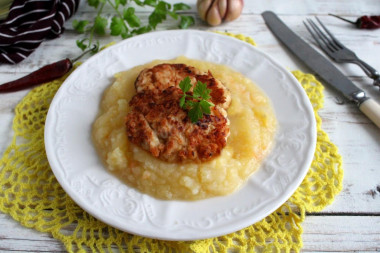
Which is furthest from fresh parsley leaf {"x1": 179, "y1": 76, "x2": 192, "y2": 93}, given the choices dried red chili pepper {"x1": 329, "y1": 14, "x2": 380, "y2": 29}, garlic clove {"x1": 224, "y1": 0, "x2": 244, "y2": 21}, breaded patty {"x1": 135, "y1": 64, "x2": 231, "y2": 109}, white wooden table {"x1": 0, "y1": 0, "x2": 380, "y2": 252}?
dried red chili pepper {"x1": 329, "y1": 14, "x2": 380, "y2": 29}

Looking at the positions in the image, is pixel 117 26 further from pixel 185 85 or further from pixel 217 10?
pixel 185 85

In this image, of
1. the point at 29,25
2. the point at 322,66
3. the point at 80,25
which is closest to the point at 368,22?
the point at 322,66

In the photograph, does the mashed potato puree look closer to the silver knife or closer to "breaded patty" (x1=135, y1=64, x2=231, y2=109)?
"breaded patty" (x1=135, y1=64, x2=231, y2=109)

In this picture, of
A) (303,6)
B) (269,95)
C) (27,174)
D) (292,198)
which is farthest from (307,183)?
(303,6)

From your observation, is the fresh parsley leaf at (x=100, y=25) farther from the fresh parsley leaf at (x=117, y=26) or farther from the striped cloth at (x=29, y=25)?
the striped cloth at (x=29, y=25)

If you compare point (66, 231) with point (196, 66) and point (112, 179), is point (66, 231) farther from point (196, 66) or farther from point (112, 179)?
point (196, 66)
